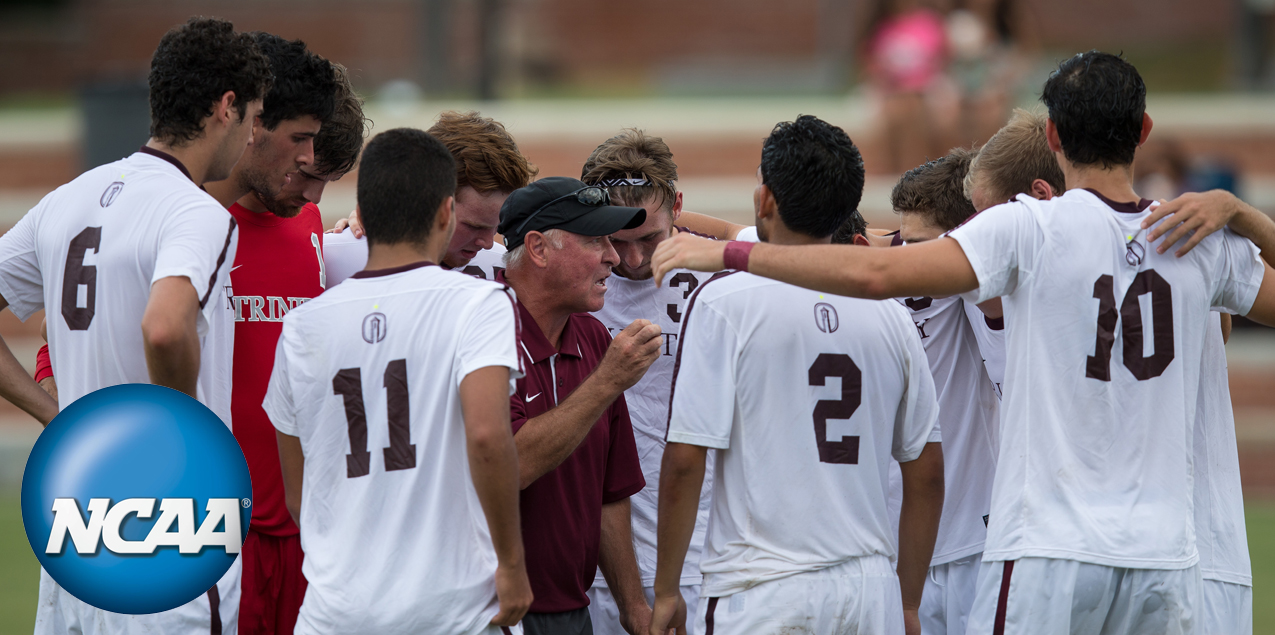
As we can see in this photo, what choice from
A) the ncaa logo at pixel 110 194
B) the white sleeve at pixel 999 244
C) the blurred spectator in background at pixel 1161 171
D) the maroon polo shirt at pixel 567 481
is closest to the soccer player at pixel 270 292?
the ncaa logo at pixel 110 194

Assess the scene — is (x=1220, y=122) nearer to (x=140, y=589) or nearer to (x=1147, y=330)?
(x=1147, y=330)

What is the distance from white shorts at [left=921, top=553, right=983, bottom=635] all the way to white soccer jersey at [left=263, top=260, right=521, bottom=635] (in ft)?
6.49

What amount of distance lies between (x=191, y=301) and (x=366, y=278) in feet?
1.59

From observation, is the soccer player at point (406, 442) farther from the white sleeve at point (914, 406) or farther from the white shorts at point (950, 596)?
the white shorts at point (950, 596)

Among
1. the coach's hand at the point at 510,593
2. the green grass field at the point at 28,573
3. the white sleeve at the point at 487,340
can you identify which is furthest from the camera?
the green grass field at the point at 28,573

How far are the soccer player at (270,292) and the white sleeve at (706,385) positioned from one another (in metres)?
1.41

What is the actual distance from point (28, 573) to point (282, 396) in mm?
6645

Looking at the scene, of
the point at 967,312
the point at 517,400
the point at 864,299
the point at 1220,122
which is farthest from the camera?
the point at 1220,122

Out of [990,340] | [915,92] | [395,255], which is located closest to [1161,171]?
[915,92]

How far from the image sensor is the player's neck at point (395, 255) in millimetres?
3098

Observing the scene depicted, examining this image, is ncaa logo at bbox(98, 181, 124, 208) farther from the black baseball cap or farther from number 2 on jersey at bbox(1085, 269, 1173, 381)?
number 2 on jersey at bbox(1085, 269, 1173, 381)

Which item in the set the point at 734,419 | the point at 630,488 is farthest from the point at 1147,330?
the point at 630,488

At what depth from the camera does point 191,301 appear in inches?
122

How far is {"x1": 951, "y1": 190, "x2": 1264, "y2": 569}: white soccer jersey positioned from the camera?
3.20 metres
